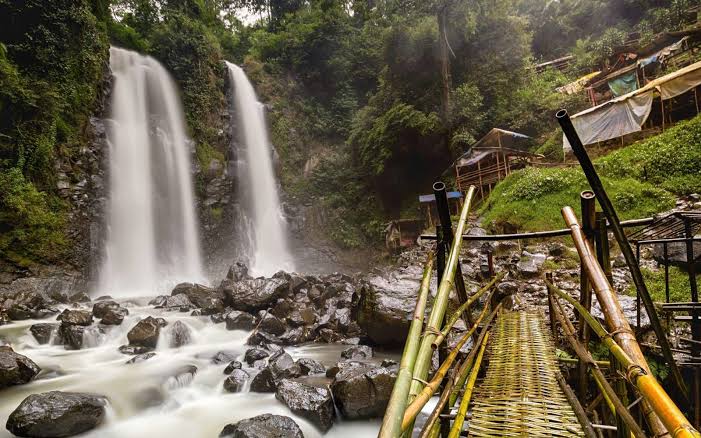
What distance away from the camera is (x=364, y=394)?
196 inches

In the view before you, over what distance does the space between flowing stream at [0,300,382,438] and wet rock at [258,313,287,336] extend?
17.0 inches

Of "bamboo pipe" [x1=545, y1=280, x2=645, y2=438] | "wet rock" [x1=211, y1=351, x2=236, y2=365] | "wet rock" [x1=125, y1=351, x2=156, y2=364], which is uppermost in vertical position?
"bamboo pipe" [x1=545, y1=280, x2=645, y2=438]

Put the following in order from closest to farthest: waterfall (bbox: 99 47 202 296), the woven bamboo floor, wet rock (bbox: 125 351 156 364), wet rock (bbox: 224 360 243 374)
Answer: the woven bamboo floor
wet rock (bbox: 224 360 243 374)
wet rock (bbox: 125 351 156 364)
waterfall (bbox: 99 47 202 296)

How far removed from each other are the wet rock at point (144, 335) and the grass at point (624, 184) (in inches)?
376

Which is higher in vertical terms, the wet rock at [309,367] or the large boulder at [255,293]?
the large boulder at [255,293]

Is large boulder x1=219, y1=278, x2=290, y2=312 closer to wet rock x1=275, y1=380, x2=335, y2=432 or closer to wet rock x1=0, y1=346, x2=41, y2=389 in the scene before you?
wet rock x1=0, y1=346, x2=41, y2=389

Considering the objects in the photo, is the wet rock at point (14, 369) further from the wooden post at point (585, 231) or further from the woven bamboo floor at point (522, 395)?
the wooden post at point (585, 231)

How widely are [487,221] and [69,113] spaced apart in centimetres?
1611

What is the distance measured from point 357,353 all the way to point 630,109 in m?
13.4

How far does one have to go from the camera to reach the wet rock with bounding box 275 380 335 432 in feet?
15.9

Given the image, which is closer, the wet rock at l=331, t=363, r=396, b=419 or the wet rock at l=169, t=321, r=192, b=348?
the wet rock at l=331, t=363, r=396, b=419

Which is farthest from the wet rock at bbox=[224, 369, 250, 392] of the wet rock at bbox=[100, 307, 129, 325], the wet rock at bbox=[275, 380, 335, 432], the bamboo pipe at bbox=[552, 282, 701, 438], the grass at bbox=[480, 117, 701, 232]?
the grass at bbox=[480, 117, 701, 232]

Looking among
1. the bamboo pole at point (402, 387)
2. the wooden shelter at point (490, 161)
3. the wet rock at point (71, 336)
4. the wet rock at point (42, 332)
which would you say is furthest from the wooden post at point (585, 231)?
the wooden shelter at point (490, 161)

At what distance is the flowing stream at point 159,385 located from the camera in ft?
16.2
